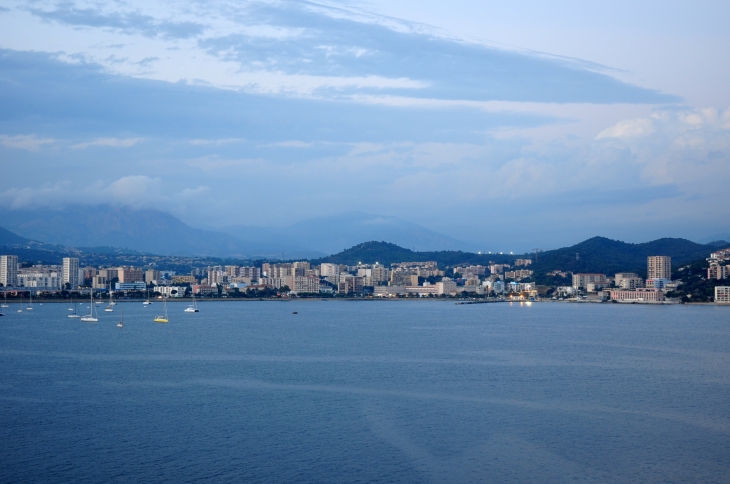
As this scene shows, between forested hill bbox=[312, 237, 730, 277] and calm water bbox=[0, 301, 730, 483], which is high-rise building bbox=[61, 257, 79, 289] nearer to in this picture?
forested hill bbox=[312, 237, 730, 277]

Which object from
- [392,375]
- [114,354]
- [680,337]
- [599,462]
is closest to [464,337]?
[680,337]

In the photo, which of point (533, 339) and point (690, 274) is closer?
point (533, 339)

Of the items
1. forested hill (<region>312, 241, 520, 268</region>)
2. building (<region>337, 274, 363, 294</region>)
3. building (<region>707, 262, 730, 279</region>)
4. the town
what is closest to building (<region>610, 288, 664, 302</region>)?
the town

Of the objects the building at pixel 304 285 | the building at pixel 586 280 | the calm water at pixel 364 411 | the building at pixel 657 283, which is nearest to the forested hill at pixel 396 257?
the building at pixel 304 285

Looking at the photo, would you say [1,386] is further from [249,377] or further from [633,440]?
[633,440]

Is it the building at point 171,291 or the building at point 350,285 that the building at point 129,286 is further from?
the building at point 350,285

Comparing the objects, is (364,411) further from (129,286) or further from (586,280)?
(586,280)
